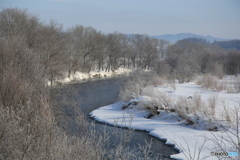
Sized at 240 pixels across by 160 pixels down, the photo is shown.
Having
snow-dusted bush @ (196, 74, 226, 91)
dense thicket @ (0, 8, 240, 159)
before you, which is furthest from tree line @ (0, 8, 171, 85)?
snow-dusted bush @ (196, 74, 226, 91)

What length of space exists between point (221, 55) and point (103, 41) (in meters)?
22.1

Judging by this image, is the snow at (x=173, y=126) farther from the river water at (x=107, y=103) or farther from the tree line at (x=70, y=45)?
the tree line at (x=70, y=45)

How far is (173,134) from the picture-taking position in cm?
1048

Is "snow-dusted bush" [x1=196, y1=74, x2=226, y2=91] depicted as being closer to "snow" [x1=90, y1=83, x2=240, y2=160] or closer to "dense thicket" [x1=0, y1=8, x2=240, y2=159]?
"snow" [x1=90, y1=83, x2=240, y2=160]

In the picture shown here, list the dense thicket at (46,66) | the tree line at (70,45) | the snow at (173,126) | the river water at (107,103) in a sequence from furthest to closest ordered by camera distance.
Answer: the tree line at (70,45), the river water at (107,103), the snow at (173,126), the dense thicket at (46,66)

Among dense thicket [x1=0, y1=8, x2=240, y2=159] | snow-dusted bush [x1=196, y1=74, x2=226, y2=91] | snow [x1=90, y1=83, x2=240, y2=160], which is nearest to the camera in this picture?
dense thicket [x1=0, y1=8, x2=240, y2=159]

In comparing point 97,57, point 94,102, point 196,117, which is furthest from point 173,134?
point 97,57

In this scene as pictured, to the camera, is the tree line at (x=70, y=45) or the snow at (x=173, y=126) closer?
the snow at (x=173, y=126)

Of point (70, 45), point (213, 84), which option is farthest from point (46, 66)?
point (213, 84)

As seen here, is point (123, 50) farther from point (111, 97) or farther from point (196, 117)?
point (196, 117)

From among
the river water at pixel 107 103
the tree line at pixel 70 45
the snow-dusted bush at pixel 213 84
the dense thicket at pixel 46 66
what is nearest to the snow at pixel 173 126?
the river water at pixel 107 103

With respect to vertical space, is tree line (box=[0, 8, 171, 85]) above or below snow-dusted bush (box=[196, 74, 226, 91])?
above

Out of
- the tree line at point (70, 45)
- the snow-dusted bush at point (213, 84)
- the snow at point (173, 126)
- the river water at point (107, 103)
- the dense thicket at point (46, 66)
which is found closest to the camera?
the dense thicket at point (46, 66)

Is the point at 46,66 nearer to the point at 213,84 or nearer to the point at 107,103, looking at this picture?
the point at 107,103
